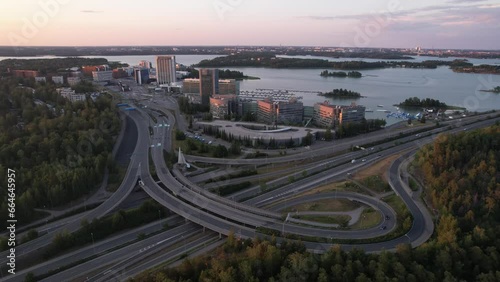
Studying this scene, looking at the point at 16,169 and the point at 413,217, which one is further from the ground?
the point at 16,169

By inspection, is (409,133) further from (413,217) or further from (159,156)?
(159,156)

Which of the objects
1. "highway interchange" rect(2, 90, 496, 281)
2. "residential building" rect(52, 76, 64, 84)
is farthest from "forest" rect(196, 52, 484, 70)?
"highway interchange" rect(2, 90, 496, 281)

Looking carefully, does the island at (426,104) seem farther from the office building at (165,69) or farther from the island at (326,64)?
the island at (326,64)

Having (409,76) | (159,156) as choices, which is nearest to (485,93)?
(409,76)

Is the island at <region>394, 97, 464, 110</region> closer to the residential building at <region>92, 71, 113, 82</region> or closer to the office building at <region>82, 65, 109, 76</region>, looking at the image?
the residential building at <region>92, 71, 113, 82</region>

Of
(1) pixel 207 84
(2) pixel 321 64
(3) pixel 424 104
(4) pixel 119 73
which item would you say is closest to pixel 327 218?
(1) pixel 207 84

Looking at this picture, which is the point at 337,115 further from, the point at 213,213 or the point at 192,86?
the point at 192,86
